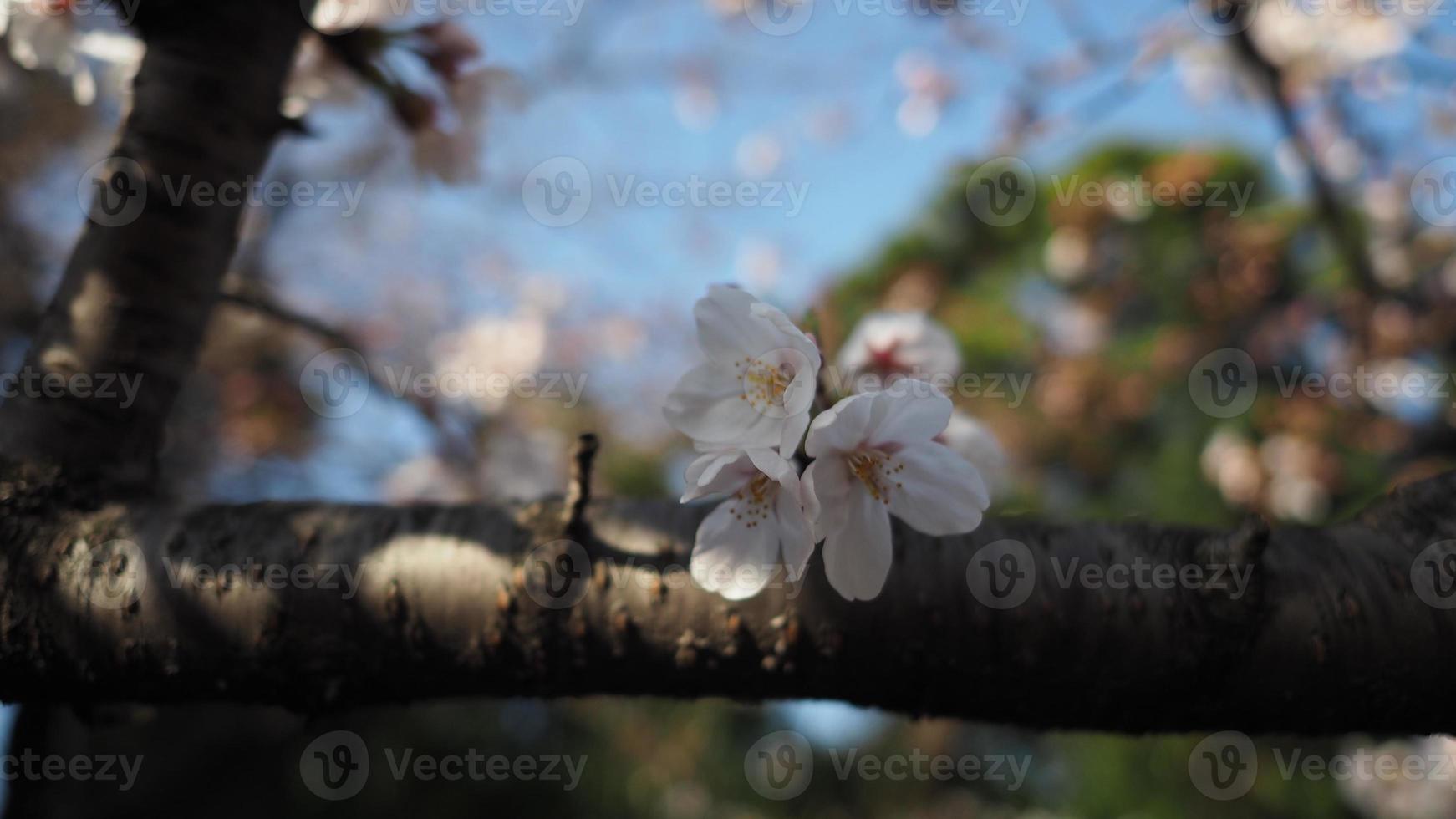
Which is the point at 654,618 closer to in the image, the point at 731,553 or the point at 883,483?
the point at 731,553

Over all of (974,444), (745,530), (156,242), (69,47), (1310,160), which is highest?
(69,47)

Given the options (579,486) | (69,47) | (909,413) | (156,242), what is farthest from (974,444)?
(69,47)

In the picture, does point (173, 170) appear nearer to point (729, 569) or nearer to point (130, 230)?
point (130, 230)

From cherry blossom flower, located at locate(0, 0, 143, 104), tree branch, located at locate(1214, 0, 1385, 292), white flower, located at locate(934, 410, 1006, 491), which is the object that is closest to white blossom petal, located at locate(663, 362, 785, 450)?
white flower, located at locate(934, 410, 1006, 491)

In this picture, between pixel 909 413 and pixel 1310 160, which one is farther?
pixel 1310 160

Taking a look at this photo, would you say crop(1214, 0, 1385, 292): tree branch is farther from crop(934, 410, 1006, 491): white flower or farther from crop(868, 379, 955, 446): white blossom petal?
crop(868, 379, 955, 446): white blossom petal

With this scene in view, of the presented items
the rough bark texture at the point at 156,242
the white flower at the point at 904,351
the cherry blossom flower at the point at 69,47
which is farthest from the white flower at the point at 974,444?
the cherry blossom flower at the point at 69,47
